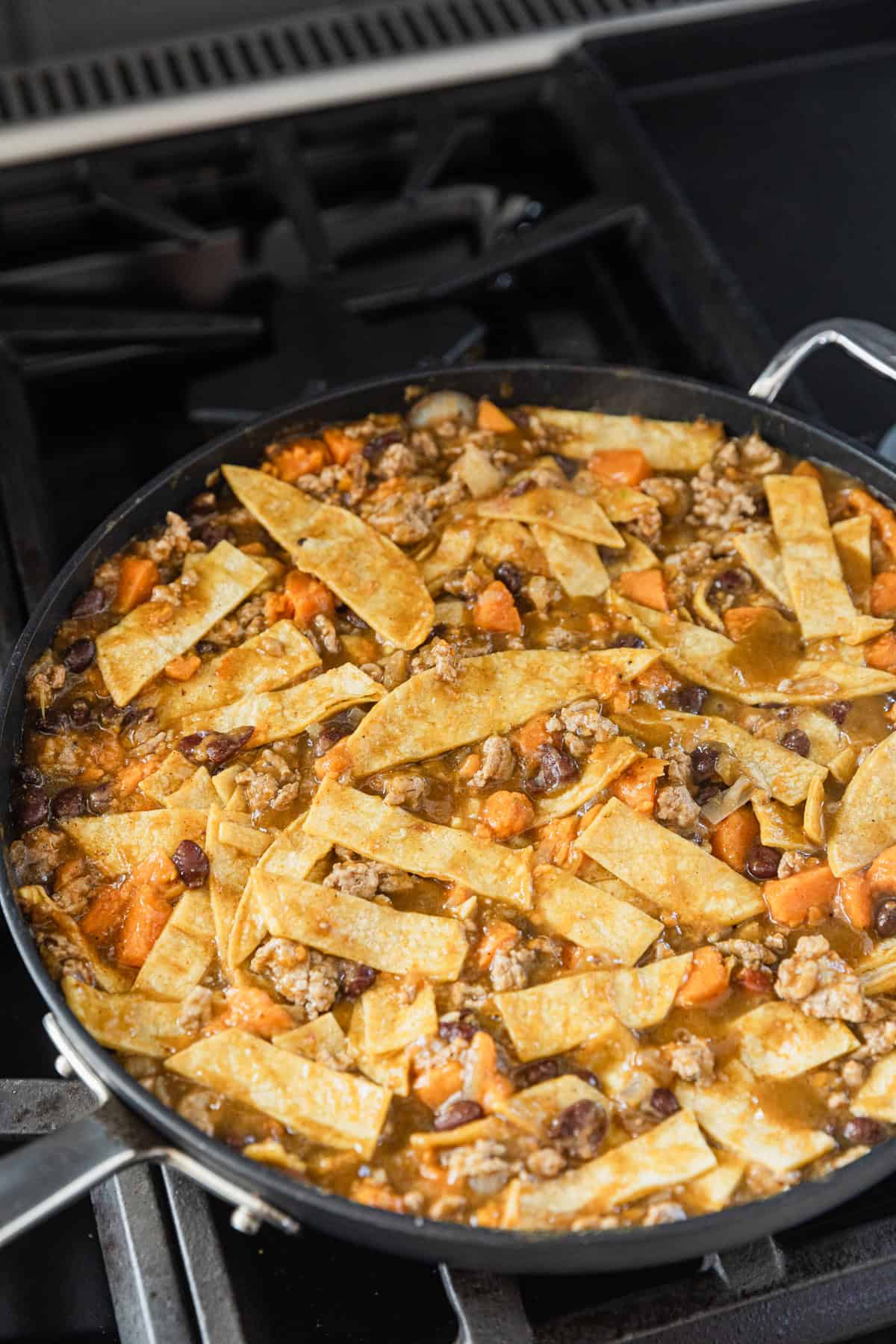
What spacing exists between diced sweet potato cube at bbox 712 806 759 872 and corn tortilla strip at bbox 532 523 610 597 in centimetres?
65

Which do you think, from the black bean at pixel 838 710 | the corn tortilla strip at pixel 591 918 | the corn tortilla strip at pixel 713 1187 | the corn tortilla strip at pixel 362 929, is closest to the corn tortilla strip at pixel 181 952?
the corn tortilla strip at pixel 362 929

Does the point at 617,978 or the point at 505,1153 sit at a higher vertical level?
the point at 617,978

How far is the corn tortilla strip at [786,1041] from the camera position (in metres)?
2.42

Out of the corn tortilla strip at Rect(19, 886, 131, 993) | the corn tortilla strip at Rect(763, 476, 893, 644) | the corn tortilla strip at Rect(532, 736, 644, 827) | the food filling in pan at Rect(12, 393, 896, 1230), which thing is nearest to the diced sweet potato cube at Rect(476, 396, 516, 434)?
the food filling in pan at Rect(12, 393, 896, 1230)

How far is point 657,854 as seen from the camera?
8.71 feet

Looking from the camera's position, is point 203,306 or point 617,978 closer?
point 617,978

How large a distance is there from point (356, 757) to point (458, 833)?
0.89ft

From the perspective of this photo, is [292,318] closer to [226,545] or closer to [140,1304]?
[226,545]

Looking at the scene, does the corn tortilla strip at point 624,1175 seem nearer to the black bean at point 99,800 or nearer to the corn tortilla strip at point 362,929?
the corn tortilla strip at point 362,929

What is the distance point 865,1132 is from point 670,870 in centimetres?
58

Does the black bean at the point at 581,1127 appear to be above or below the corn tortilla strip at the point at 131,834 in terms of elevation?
below

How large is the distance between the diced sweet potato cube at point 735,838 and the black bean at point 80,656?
1359 millimetres

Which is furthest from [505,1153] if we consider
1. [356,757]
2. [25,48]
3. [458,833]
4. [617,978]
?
[25,48]

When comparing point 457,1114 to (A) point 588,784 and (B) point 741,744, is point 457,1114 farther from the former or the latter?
(B) point 741,744
